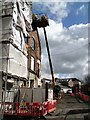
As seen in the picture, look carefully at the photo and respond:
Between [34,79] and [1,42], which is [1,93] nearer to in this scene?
[1,42]

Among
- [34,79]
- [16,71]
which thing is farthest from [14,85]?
[34,79]

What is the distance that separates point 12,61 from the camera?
18.3 m

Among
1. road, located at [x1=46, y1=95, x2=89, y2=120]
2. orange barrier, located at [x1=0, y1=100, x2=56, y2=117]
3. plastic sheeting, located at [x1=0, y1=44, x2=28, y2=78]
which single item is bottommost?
road, located at [x1=46, y1=95, x2=89, y2=120]

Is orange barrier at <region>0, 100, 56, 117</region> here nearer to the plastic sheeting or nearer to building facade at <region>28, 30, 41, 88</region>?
the plastic sheeting

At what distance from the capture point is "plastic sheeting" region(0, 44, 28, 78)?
17.6 metres

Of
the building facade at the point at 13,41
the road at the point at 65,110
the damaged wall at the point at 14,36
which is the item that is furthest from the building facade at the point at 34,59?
the damaged wall at the point at 14,36

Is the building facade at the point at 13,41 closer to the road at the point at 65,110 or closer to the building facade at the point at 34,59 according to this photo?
the road at the point at 65,110

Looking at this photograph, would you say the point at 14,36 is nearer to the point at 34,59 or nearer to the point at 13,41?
the point at 13,41

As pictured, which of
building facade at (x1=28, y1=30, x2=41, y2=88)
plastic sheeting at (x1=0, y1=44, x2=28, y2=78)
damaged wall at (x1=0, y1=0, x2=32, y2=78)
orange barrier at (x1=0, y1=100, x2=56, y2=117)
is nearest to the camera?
orange barrier at (x1=0, y1=100, x2=56, y2=117)

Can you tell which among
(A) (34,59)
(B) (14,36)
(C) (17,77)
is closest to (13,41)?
(B) (14,36)

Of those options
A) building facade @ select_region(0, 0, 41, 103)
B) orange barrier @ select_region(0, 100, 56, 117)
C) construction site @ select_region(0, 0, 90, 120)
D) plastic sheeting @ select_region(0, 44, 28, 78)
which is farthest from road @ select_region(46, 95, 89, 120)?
plastic sheeting @ select_region(0, 44, 28, 78)

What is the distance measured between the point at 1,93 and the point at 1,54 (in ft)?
9.92

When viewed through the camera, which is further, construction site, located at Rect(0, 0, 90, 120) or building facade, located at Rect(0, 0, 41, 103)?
building facade, located at Rect(0, 0, 41, 103)

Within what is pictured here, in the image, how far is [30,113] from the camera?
49.9 ft
